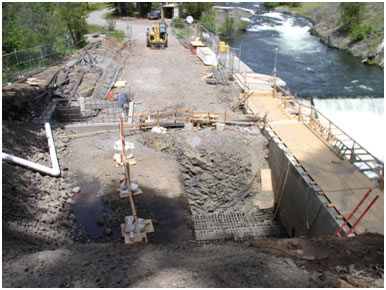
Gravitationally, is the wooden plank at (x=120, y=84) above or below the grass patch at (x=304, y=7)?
below

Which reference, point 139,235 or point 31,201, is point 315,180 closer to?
point 139,235

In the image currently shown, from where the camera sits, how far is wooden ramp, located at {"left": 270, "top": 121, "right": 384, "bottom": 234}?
10.4m

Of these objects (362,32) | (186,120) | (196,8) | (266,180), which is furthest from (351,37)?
(266,180)

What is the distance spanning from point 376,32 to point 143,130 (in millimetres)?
38428

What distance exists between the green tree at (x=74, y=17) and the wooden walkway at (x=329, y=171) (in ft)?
83.9

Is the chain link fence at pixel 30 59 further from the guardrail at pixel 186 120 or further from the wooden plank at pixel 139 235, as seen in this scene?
the wooden plank at pixel 139 235

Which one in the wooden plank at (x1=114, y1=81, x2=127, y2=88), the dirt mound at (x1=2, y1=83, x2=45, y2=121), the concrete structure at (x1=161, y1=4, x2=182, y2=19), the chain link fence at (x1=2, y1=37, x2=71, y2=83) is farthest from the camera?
the concrete structure at (x1=161, y1=4, x2=182, y2=19)

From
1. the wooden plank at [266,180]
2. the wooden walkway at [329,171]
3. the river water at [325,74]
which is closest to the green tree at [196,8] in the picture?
the river water at [325,74]

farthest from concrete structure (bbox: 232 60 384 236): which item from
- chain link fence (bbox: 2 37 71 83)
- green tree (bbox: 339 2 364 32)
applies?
green tree (bbox: 339 2 364 32)

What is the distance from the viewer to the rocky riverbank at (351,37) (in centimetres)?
3862

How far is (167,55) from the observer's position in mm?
32469

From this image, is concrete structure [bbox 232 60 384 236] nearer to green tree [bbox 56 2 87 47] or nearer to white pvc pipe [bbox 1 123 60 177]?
white pvc pipe [bbox 1 123 60 177]

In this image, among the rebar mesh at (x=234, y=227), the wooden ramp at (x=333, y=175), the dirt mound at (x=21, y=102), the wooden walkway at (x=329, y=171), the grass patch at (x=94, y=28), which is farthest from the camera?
the grass patch at (x=94, y=28)

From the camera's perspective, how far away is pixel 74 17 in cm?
3497
